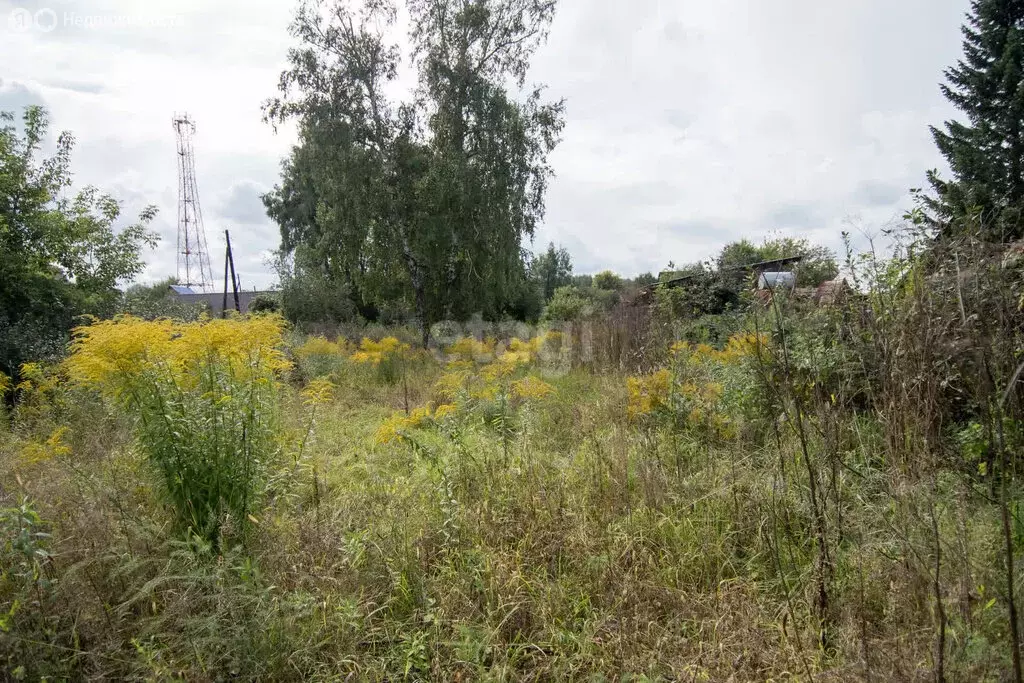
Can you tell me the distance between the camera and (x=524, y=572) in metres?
2.68

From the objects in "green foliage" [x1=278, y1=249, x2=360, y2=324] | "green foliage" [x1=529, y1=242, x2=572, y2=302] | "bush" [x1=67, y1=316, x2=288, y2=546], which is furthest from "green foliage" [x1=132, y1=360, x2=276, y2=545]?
"green foliage" [x1=529, y1=242, x2=572, y2=302]

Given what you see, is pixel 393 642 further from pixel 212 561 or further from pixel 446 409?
pixel 446 409

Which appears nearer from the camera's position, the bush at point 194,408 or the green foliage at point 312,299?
the bush at point 194,408

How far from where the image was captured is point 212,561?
8.45ft

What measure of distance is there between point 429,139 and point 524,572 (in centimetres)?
1325

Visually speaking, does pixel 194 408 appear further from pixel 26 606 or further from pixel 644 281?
pixel 644 281

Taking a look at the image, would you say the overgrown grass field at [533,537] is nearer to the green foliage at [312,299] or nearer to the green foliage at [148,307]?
the green foliage at [148,307]

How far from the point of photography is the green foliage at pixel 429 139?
13.5m

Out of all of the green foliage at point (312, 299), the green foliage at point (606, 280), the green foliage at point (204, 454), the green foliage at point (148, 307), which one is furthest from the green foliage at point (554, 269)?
the green foliage at point (204, 454)

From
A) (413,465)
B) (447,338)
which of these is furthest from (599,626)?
(447,338)

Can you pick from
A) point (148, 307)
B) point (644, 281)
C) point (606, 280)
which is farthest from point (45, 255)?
point (606, 280)

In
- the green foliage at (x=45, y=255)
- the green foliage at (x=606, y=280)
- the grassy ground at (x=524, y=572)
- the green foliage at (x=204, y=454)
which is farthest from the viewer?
the green foliage at (x=606, y=280)

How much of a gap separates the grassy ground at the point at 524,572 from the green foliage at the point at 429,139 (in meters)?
10.6

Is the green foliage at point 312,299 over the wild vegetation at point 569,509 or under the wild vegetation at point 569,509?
over
